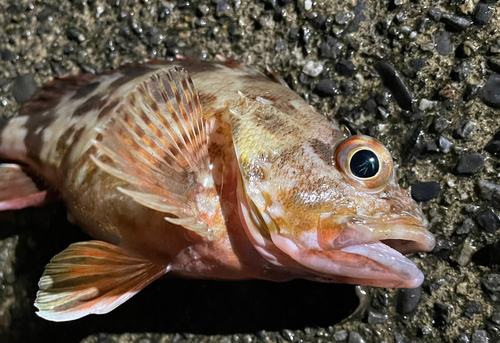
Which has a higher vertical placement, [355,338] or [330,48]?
[330,48]

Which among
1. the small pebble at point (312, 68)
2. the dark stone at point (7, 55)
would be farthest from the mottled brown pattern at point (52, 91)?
the small pebble at point (312, 68)

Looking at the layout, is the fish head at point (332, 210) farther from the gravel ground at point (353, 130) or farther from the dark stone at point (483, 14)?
the dark stone at point (483, 14)

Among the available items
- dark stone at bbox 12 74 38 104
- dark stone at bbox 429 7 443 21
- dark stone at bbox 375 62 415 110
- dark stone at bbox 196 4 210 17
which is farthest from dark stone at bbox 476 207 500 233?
dark stone at bbox 12 74 38 104

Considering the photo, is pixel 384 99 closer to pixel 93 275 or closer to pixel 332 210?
pixel 332 210

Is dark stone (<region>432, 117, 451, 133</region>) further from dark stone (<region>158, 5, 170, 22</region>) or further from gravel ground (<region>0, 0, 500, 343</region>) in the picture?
dark stone (<region>158, 5, 170, 22</region>)

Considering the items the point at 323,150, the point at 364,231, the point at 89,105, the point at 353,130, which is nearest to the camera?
the point at 364,231

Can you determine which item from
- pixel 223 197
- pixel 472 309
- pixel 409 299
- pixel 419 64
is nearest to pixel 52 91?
pixel 223 197

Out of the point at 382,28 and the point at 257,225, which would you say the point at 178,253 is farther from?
the point at 382,28
